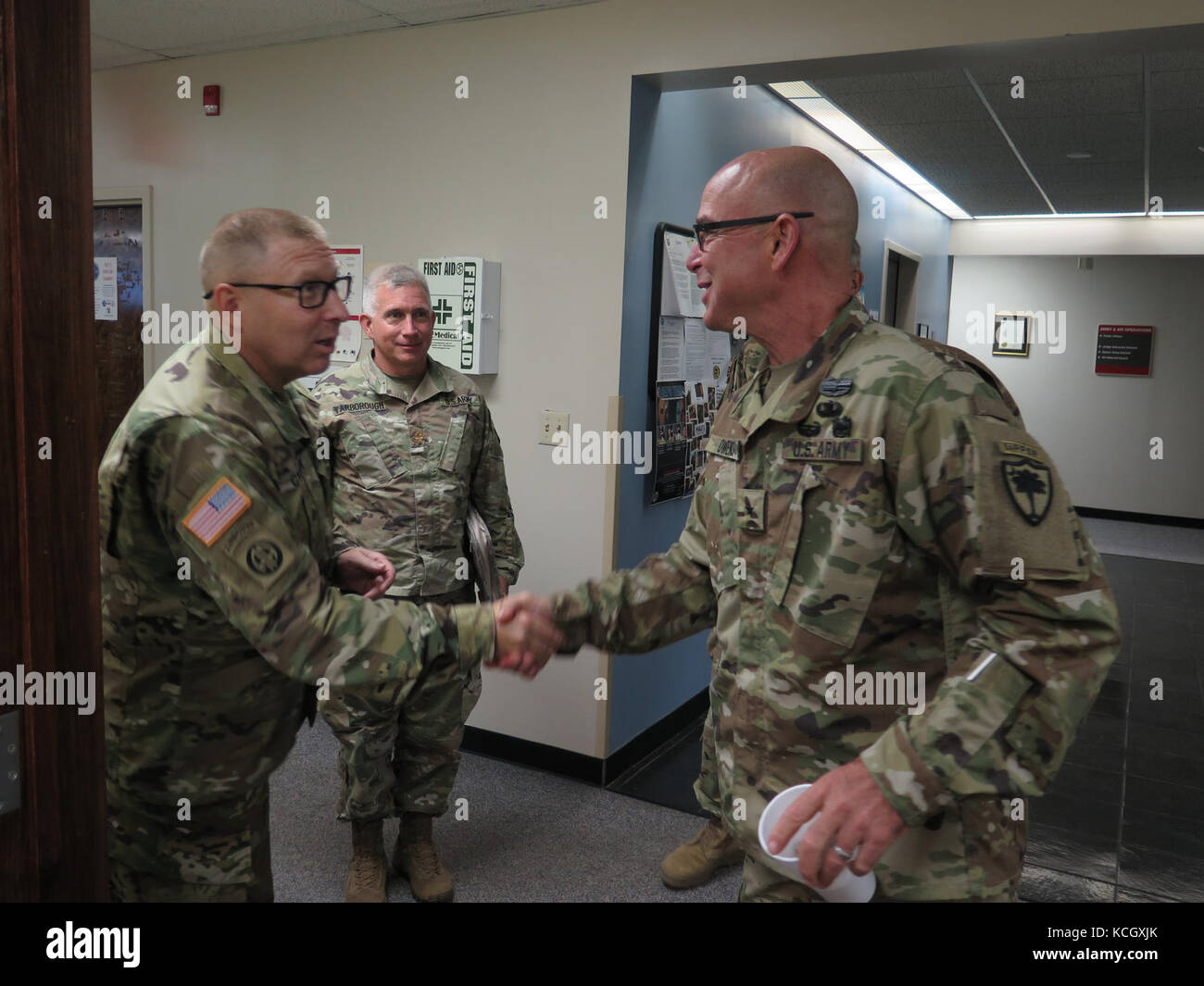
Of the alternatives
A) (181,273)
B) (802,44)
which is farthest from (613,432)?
(181,273)

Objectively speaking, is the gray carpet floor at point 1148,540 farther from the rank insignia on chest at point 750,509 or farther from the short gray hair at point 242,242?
the short gray hair at point 242,242

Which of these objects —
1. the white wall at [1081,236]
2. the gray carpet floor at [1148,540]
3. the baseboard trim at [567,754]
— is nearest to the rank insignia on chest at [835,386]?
the baseboard trim at [567,754]

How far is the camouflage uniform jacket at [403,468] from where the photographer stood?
9.30ft

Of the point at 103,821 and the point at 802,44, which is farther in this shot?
the point at 802,44

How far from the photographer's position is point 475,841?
305cm

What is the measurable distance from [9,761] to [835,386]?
114 cm

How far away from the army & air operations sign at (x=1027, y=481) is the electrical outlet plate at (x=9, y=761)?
1144mm

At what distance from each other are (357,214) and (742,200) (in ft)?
8.53

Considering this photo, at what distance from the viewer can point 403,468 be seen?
283 cm

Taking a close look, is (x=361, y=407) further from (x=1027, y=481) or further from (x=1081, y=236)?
(x=1081, y=236)

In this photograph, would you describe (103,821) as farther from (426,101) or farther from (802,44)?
(426,101)

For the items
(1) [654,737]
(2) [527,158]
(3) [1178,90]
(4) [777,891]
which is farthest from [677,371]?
(3) [1178,90]
